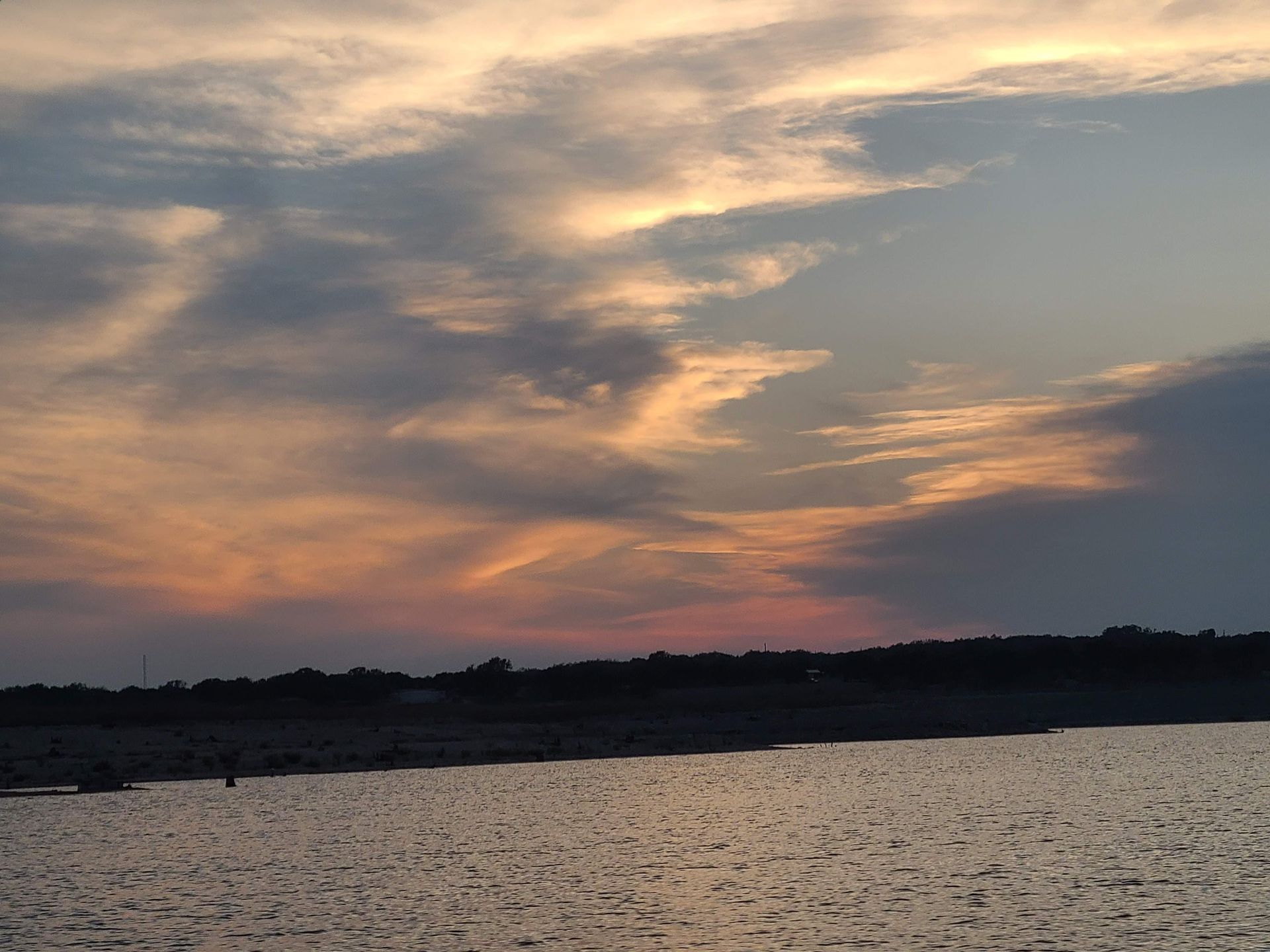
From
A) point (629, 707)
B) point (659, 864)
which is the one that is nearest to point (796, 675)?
point (629, 707)

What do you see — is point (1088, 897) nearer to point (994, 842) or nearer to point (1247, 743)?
point (994, 842)

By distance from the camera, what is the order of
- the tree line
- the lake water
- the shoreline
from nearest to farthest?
1. the lake water
2. the shoreline
3. the tree line

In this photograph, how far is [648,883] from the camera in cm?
3894

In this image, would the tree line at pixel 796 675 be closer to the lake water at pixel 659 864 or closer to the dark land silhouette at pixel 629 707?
the dark land silhouette at pixel 629 707

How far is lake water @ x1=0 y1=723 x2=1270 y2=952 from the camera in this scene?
31531mm

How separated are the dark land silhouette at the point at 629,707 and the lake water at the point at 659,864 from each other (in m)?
17.1

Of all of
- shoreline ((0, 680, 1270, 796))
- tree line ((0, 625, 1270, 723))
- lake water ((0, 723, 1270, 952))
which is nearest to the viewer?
lake water ((0, 723, 1270, 952))

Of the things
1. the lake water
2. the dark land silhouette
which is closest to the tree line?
the dark land silhouette

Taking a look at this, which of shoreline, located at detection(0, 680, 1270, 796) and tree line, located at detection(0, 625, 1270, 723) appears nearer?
shoreline, located at detection(0, 680, 1270, 796)

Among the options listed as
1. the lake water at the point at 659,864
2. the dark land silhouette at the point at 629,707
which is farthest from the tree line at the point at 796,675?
the lake water at the point at 659,864

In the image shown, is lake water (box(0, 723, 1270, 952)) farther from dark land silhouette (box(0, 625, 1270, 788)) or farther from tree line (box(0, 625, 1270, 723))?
tree line (box(0, 625, 1270, 723))

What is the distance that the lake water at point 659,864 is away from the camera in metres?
31.5

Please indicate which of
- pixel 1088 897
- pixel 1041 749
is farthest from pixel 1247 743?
pixel 1088 897

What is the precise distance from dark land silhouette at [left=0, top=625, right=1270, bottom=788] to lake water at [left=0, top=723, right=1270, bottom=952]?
56.0 feet
